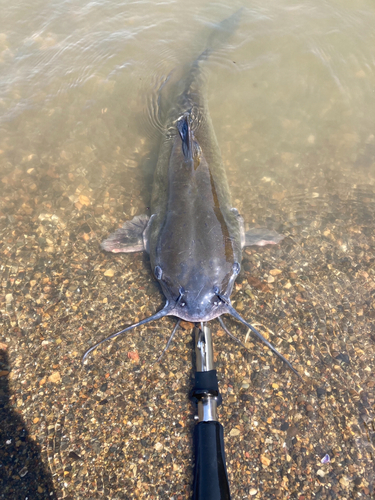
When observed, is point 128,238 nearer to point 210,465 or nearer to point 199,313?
point 199,313

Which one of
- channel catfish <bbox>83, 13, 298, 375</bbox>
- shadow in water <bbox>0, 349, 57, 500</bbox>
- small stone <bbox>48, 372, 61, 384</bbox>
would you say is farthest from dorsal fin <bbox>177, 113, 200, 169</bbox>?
shadow in water <bbox>0, 349, 57, 500</bbox>

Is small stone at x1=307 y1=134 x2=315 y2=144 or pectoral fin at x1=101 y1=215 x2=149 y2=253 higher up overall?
small stone at x1=307 y1=134 x2=315 y2=144

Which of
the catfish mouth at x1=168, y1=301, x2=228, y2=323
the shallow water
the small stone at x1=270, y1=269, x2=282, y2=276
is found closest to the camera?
the shallow water

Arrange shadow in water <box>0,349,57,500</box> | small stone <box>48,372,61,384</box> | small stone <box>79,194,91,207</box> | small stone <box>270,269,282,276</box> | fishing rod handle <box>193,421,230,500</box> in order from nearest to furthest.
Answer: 1. fishing rod handle <box>193,421,230,500</box>
2. shadow in water <box>0,349,57,500</box>
3. small stone <box>48,372,61,384</box>
4. small stone <box>270,269,282,276</box>
5. small stone <box>79,194,91,207</box>

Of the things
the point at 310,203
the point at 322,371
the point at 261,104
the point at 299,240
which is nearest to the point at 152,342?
the point at 322,371

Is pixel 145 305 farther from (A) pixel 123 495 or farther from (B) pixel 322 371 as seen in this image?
(B) pixel 322 371

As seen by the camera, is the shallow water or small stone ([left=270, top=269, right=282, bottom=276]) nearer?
the shallow water

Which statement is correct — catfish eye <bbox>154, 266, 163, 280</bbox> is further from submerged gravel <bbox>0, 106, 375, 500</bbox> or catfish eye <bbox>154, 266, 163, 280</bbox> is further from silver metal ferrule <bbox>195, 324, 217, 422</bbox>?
silver metal ferrule <bbox>195, 324, 217, 422</bbox>
